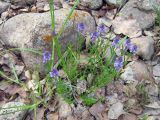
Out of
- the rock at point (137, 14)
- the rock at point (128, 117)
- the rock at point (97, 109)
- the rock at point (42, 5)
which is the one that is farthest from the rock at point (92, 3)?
the rock at point (128, 117)

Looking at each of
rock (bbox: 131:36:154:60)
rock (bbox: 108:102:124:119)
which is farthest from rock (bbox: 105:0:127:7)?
rock (bbox: 108:102:124:119)

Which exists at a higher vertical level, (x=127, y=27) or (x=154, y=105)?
(x=127, y=27)

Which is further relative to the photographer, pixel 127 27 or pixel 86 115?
pixel 127 27

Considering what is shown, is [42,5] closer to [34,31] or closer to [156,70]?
[34,31]

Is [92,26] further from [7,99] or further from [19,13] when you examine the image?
[7,99]

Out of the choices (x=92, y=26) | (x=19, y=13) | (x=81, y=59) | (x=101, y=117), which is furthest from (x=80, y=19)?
(x=101, y=117)

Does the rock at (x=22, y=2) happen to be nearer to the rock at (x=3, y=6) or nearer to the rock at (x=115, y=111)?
the rock at (x=3, y=6)

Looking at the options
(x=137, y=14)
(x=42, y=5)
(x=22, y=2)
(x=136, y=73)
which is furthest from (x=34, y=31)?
(x=137, y=14)
